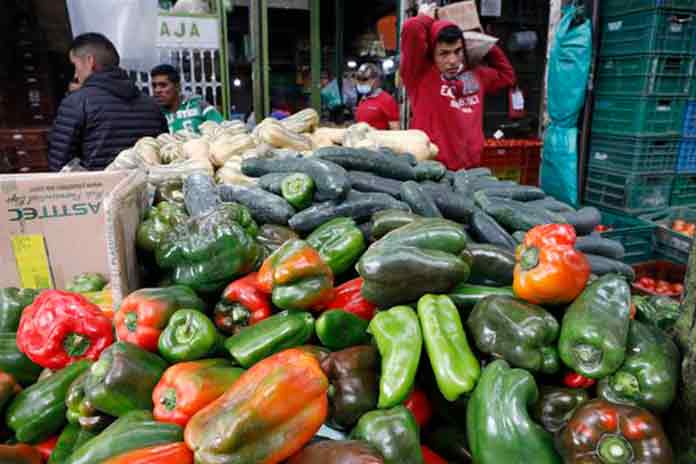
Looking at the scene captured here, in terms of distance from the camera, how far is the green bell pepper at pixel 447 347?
1.37 metres

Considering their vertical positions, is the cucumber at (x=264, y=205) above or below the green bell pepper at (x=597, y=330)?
above

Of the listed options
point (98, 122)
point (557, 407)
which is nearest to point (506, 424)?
point (557, 407)

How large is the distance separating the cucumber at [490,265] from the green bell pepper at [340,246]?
1.39 ft

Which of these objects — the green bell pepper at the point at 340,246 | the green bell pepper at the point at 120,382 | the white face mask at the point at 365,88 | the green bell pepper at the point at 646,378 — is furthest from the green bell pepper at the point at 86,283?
the white face mask at the point at 365,88

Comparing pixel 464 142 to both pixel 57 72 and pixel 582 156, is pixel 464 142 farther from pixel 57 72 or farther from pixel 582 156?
pixel 57 72

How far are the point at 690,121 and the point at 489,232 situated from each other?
481 cm

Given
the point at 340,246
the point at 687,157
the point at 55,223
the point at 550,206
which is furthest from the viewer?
the point at 687,157

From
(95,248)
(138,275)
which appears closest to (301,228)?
(138,275)

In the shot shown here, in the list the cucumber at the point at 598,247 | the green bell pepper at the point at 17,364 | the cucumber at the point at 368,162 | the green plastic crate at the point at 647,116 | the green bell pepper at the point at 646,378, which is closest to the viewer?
the green bell pepper at the point at 646,378

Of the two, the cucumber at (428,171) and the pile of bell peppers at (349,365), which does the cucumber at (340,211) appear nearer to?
the pile of bell peppers at (349,365)

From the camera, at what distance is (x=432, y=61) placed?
538 cm

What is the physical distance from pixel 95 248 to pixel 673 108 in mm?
5748

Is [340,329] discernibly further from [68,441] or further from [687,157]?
[687,157]

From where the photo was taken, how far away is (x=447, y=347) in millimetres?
1430
